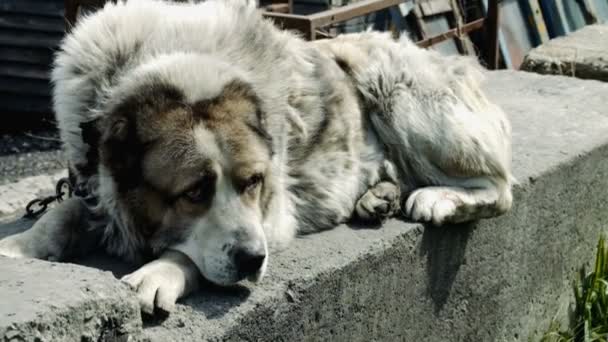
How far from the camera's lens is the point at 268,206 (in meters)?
3.55

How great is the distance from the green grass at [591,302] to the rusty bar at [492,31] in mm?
3427

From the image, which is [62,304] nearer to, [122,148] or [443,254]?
[122,148]

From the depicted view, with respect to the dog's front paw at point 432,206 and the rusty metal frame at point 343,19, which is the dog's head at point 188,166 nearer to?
the dog's front paw at point 432,206

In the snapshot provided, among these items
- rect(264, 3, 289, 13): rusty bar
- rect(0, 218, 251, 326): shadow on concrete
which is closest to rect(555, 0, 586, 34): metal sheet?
rect(264, 3, 289, 13): rusty bar

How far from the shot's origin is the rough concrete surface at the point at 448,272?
2.96 metres

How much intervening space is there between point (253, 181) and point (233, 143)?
0.56 ft

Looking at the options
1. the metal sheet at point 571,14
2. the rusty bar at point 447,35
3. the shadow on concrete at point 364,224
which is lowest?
the metal sheet at point 571,14

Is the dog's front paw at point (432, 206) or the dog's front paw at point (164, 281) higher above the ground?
the dog's front paw at point (164, 281)

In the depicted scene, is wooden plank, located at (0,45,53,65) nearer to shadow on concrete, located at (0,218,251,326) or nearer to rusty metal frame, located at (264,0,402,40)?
rusty metal frame, located at (264,0,402,40)

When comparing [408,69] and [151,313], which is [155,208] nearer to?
[151,313]

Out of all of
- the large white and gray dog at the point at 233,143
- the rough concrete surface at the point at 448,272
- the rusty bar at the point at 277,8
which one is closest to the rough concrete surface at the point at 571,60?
Answer: the rough concrete surface at the point at 448,272

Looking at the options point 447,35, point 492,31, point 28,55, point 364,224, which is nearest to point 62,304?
point 364,224

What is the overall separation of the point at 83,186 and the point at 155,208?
400 mm

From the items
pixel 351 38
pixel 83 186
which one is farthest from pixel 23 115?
pixel 83 186
